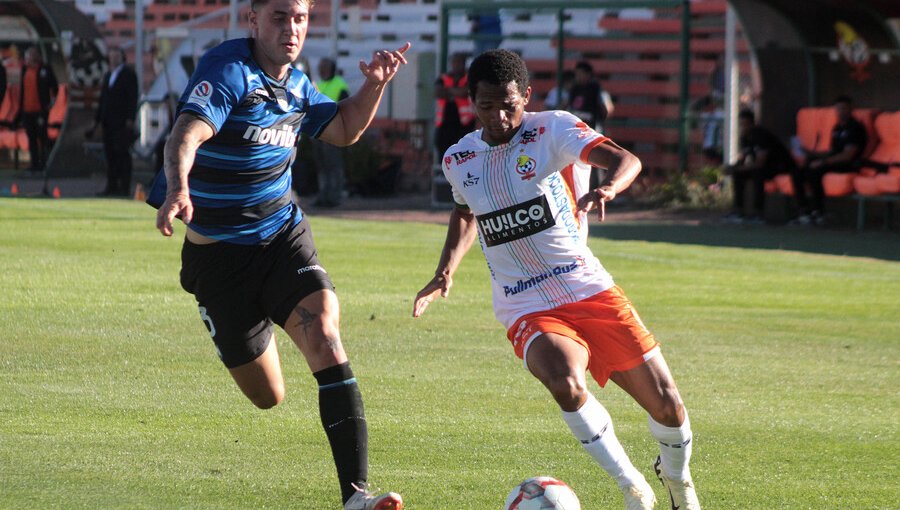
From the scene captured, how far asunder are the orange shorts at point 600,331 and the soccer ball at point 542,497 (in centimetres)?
50

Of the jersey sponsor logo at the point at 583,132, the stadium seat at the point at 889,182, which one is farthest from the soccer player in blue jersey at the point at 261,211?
the stadium seat at the point at 889,182

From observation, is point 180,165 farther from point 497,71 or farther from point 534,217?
point 534,217

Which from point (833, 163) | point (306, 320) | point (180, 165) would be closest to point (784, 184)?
point (833, 163)

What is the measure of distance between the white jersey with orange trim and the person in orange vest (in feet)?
53.0

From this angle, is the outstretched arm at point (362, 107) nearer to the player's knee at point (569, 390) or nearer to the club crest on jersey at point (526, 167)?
the club crest on jersey at point (526, 167)

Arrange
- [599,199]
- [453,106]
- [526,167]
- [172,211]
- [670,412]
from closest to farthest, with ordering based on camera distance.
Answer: [172,211] < [599,199] < [670,412] < [526,167] < [453,106]

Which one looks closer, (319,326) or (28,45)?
(319,326)

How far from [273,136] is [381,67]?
67 cm

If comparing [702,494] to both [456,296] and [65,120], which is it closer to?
[456,296]

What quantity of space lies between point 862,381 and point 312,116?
4523 millimetres

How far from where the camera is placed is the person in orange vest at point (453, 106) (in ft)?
73.8

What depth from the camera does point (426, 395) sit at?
8617mm

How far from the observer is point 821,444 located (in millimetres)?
7477

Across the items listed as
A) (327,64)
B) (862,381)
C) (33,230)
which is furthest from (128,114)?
(862,381)
